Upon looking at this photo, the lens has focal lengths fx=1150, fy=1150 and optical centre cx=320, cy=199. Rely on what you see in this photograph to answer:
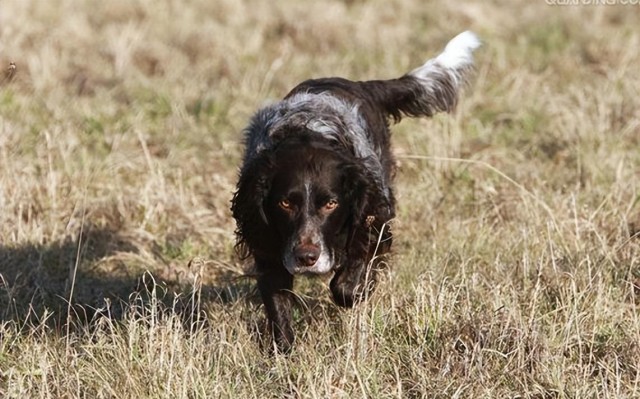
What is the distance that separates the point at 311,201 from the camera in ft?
14.2

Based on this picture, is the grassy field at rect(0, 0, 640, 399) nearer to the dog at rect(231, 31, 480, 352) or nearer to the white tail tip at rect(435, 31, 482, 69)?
the dog at rect(231, 31, 480, 352)

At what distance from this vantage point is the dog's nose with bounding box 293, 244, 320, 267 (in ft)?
13.8

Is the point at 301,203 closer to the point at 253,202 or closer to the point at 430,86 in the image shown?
the point at 253,202

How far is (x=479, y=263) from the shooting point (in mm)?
5453

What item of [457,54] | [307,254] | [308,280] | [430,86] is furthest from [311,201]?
[457,54]

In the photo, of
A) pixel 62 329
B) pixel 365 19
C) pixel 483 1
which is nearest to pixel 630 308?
pixel 62 329

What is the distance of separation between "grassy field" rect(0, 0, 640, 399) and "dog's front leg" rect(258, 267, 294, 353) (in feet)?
0.29

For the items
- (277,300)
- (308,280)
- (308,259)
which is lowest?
(308,280)

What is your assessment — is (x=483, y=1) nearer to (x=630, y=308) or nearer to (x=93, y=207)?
(x=93, y=207)

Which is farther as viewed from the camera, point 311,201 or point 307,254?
point 311,201

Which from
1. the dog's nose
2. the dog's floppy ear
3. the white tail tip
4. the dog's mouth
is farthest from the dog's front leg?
the white tail tip

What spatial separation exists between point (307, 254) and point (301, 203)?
0.23 meters

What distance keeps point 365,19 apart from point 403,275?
6387 mm

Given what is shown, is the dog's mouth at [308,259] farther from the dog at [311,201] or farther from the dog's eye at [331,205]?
the dog's eye at [331,205]
